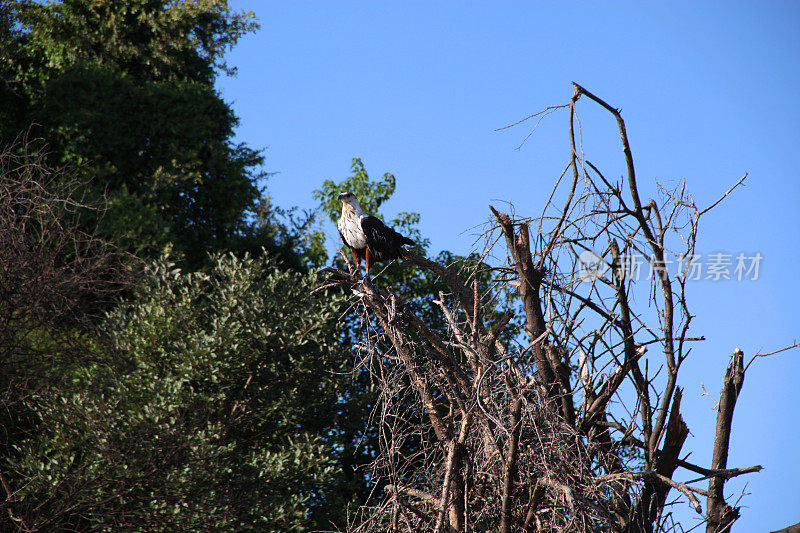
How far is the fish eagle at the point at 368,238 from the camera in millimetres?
5984

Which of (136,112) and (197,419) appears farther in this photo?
(136,112)

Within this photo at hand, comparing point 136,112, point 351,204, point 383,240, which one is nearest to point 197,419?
point 351,204

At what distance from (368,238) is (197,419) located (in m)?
3.77

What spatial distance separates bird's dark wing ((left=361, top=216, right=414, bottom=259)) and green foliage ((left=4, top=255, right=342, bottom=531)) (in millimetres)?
2613

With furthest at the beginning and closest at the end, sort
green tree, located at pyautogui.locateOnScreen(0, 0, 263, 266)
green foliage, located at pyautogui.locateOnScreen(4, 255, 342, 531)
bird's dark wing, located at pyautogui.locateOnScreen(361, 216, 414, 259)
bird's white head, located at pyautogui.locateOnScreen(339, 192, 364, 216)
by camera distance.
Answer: green tree, located at pyautogui.locateOnScreen(0, 0, 263, 266) < green foliage, located at pyautogui.locateOnScreen(4, 255, 342, 531) < bird's white head, located at pyautogui.locateOnScreen(339, 192, 364, 216) < bird's dark wing, located at pyautogui.locateOnScreen(361, 216, 414, 259)

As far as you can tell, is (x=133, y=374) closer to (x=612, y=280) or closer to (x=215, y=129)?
(x=612, y=280)

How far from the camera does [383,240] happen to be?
5.97 metres

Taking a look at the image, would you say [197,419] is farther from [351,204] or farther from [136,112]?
[136,112]

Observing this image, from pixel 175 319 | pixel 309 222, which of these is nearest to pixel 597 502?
pixel 175 319

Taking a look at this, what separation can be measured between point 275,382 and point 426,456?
16.7 feet

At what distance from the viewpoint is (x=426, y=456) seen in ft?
14.0

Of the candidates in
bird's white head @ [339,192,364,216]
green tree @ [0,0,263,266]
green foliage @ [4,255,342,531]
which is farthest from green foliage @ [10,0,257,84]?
bird's white head @ [339,192,364,216]

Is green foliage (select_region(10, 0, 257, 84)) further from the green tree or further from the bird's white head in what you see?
the bird's white head

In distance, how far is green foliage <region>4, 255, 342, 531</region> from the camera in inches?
305
